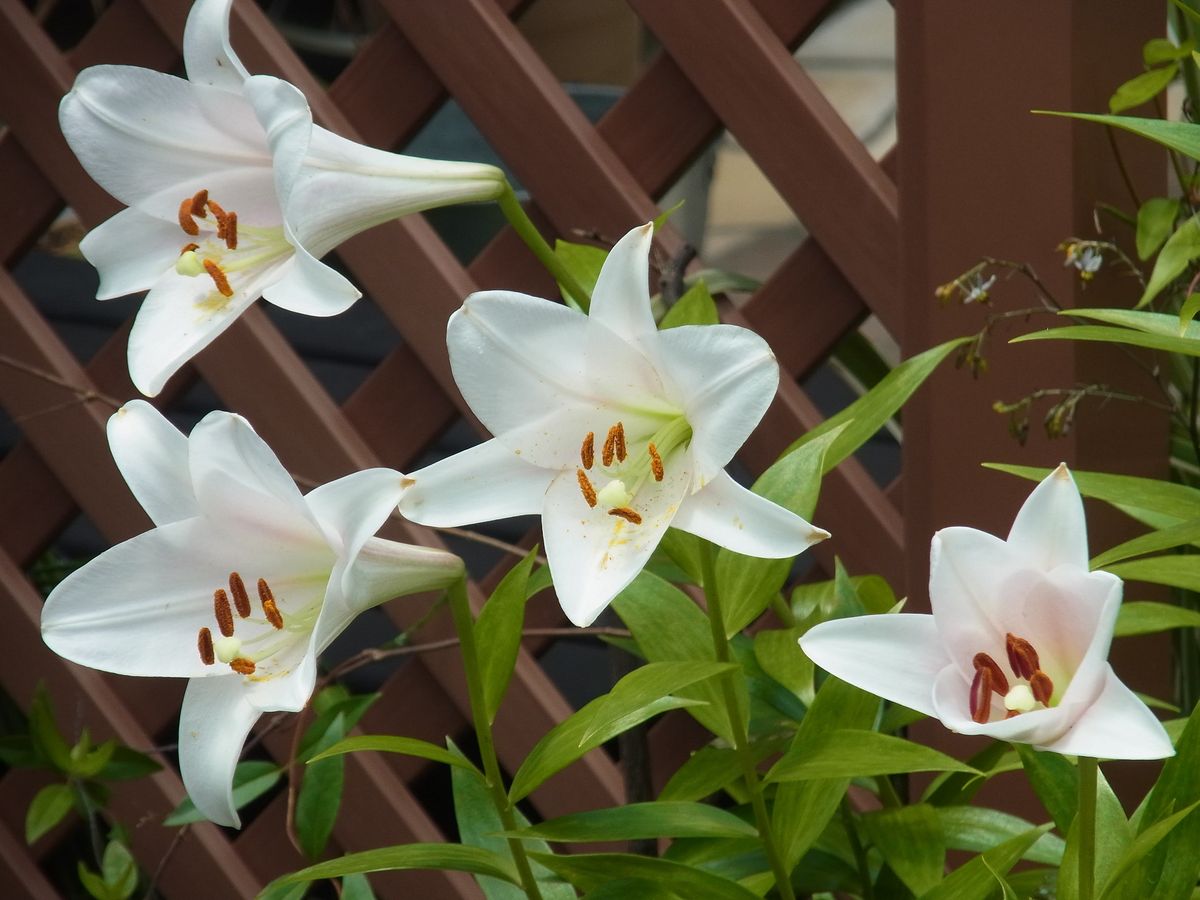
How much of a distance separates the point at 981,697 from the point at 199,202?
400mm

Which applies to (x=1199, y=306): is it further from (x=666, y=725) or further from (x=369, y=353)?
(x=369, y=353)

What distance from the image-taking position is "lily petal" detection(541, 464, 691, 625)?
549 mm

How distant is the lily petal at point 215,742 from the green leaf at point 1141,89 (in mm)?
660

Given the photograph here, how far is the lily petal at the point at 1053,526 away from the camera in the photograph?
477mm

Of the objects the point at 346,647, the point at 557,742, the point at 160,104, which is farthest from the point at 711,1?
the point at 346,647

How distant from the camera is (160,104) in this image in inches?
25.6

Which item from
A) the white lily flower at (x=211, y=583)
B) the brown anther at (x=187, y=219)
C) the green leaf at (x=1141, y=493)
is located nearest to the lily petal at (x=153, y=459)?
the white lily flower at (x=211, y=583)

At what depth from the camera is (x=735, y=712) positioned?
653 millimetres

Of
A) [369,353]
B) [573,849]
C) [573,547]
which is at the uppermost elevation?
[573,547]

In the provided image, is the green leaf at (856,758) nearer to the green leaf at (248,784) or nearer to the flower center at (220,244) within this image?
the flower center at (220,244)

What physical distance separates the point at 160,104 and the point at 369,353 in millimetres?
1577

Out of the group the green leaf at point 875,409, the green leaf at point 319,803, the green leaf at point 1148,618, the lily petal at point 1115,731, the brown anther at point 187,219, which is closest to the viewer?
the lily petal at point 1115,731

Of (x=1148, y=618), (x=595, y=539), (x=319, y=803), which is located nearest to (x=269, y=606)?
(x=595, y=539)

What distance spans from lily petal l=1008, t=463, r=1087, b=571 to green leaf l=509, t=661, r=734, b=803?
0.15 metres
